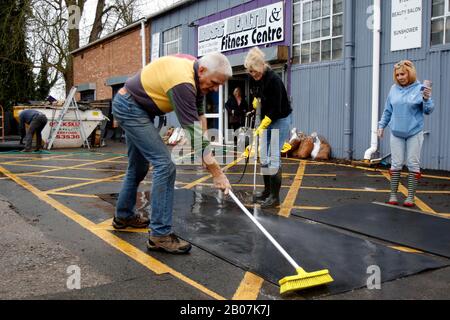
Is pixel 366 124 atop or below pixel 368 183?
atop

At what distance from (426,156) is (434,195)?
2816 millimetres

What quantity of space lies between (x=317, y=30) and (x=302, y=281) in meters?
9.71

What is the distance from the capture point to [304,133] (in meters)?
12.4

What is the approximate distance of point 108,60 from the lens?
24531mm

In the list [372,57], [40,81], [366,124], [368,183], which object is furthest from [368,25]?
[40,81]

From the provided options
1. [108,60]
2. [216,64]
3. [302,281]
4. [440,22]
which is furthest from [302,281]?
[108,60]

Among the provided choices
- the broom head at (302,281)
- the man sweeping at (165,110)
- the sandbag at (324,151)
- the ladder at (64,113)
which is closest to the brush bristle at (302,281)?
the broom head at (302,281)

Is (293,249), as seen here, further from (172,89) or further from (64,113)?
(64,113)

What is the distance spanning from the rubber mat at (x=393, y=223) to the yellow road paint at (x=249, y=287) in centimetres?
167

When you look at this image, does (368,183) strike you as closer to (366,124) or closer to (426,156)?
(426,156)

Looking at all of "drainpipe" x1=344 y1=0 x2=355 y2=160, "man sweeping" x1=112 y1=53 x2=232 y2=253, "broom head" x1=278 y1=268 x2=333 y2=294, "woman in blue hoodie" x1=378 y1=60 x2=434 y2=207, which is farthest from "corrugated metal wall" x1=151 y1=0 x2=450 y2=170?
"broom head" x1=278 y1=268 x2=333 y2=294

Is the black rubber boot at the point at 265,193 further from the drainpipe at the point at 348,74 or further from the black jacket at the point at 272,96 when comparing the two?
the drainpipe at the point at 348,74

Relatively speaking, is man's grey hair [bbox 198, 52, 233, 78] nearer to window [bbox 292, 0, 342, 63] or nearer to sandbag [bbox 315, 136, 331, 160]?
sandbag [bbox 315, 136, 331, 160]
